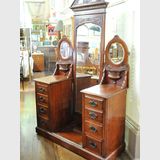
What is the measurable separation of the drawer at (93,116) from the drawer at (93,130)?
0.05m

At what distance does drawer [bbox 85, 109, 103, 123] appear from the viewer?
78.9 inches

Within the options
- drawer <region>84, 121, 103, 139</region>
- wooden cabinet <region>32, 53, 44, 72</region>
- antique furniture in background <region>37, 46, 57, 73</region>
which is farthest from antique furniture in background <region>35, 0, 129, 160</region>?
antique furniture in background <region>37, 46, 57, 73</region>

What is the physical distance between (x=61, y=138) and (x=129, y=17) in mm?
1552

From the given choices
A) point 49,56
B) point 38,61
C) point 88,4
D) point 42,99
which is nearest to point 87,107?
point 42,99

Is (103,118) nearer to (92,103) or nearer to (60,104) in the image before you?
(92,103)

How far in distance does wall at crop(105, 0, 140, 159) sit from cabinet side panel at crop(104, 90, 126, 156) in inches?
4.0

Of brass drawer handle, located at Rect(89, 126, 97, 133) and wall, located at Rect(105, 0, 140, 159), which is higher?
wall, located at Rect(105, 0, 140, 159)

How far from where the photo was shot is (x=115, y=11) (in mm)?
2467

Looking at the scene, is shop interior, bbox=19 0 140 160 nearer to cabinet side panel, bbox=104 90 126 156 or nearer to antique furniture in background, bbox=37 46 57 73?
cabinet side panel, bbox=104 90 126 156

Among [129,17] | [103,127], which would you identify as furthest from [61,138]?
[129,17]

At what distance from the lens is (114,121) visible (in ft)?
6.84

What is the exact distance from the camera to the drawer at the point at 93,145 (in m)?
2.09

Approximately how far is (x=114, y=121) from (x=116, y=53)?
0.71m

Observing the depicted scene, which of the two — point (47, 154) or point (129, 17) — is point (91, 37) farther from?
point (47, 154)
